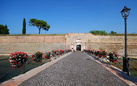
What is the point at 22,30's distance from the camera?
42.4 m

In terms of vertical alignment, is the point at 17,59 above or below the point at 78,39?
below

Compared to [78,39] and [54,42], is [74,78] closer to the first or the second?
[78,39]

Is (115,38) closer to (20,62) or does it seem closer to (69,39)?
(69,39)

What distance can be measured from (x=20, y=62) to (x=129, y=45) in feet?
132

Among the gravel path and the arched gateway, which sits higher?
the arched gateway

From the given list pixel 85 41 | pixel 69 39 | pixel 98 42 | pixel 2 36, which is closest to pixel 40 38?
pixel 69 39

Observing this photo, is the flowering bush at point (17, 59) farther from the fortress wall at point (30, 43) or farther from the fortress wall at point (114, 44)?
the fortress wall at point (114, 44)

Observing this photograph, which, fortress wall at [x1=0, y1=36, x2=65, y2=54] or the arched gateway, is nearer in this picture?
fortress wall at [x1=0, y1=36, x2=65, y2=54]

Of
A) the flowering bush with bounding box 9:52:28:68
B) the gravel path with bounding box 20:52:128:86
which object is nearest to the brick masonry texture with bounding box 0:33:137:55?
the gravel path with bounding box 20:52:128:86

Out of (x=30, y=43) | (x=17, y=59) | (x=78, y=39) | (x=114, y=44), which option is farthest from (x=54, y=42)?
(x=17, y=59)

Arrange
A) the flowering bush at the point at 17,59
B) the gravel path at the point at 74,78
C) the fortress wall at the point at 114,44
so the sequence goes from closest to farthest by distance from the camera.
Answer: the gravel path at the point at 74,78 → the flowering bush at the point at 17,59 → the fortress wall at the point at 114,44

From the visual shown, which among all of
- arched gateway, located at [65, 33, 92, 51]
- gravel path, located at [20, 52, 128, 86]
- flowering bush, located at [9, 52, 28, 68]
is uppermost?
arched gateway, located at [65, 33, 92, 51]

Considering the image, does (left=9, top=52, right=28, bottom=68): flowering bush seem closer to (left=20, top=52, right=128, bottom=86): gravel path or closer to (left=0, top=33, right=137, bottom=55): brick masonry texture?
(left=20, top=52, right=128, bottom=86): gravel path

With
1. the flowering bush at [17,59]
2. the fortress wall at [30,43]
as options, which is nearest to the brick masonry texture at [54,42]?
the fortress wall at [30,43]
